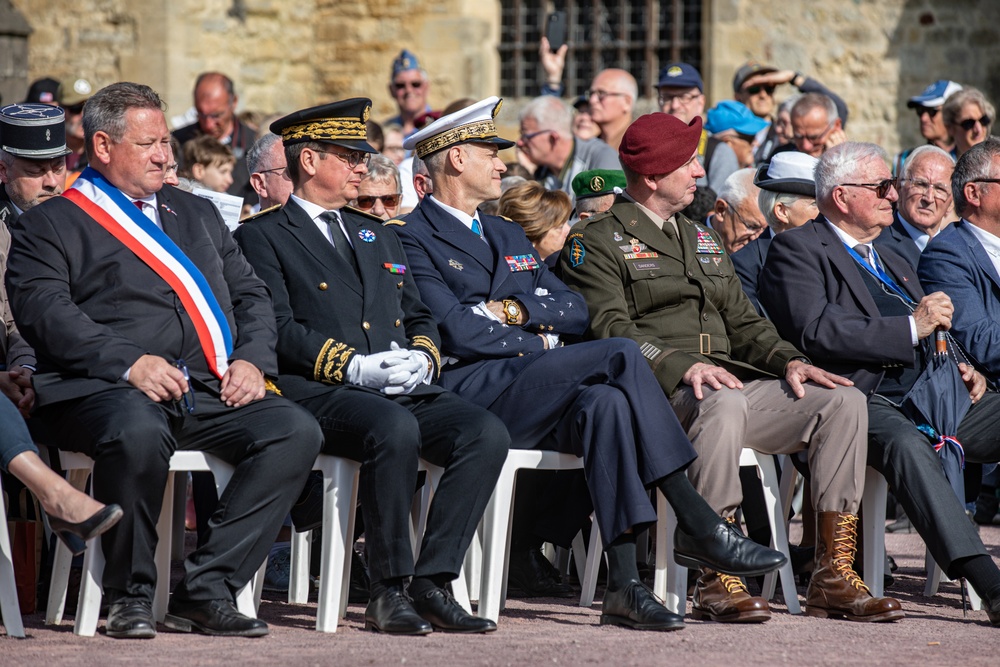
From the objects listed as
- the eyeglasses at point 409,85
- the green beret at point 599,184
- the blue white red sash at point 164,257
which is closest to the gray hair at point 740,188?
the green beret at point 599,184

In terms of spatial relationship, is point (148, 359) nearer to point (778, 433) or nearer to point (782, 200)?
point (778, 433)

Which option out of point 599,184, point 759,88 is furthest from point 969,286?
point 759,88

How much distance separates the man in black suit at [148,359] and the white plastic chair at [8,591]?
277mm

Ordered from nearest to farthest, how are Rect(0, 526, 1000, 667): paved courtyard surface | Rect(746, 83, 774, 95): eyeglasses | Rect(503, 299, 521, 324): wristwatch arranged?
Rect(0, 526, 1000, 667): paved courtyard surface
Rect(503, 299, 521, 324): wristwatch
Rect(746, 83, 774, 95): eyeglasses

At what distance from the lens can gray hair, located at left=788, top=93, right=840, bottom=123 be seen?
858cm

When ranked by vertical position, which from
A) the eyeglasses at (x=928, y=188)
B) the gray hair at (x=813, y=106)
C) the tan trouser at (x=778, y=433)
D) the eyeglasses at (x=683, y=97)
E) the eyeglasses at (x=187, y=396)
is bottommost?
the tan trouser at (x=778, y=433)

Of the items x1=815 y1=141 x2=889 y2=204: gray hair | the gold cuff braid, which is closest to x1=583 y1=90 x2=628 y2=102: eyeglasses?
x1=815 y1=141 x2=889 y2=204: gray hair

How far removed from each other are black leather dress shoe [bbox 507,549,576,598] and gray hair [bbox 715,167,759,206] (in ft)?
6.90

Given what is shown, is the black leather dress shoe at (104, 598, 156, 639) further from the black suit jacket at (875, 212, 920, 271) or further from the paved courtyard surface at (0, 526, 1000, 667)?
the black suit jacket at (875, 212, 920, 271)

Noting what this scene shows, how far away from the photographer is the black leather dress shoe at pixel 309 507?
17.5ft

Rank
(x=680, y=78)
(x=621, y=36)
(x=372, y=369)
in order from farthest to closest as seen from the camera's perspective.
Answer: (x=621, y=36) < (x=680, y=78) < (x=372, y=369)

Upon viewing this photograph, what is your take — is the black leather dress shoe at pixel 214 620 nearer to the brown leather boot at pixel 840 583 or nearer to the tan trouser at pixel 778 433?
the tan trouser at pixel 778 433

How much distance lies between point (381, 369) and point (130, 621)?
3.81 ft

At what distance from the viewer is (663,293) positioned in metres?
5.75
